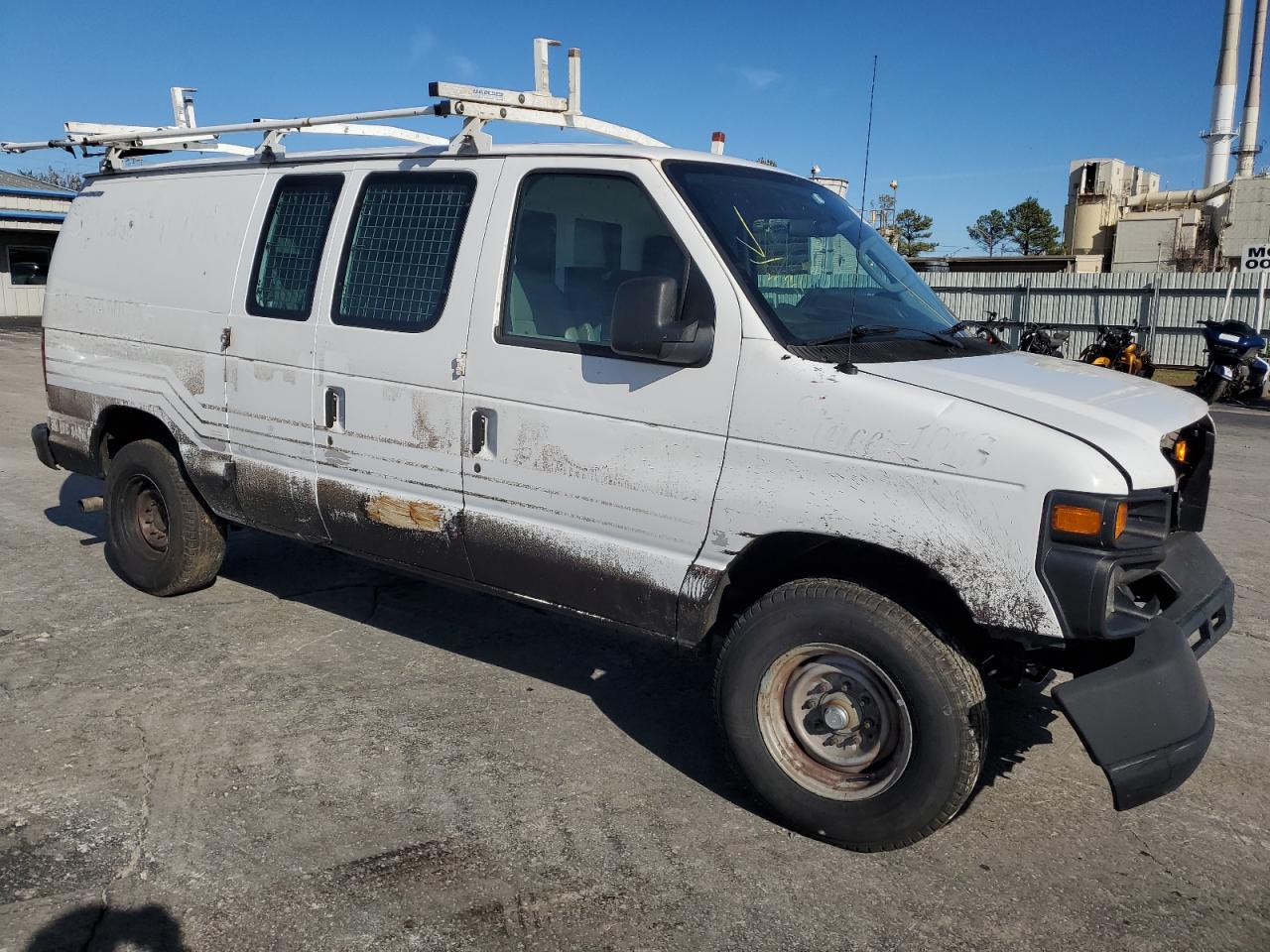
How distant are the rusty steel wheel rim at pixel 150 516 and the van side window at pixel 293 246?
5.10ft

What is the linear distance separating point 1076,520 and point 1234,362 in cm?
1599

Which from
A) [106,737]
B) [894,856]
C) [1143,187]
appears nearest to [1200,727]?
[894,856]

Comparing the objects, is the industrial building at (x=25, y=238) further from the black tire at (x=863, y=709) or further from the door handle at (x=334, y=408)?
the black tire at (x=863, y=709)

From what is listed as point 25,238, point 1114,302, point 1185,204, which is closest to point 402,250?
point 1114,302

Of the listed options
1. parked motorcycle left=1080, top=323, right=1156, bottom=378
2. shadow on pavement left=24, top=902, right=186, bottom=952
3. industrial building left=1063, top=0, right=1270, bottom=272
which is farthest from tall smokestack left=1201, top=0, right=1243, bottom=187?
shadow on pavement left=24, top=902, right=186, bottom=952

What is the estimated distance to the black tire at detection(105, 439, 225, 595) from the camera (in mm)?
5508

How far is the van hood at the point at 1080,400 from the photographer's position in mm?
3059

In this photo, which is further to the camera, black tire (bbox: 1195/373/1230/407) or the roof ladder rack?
black tire (bbox: 1195/373/1230/407)

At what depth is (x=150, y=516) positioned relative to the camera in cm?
586

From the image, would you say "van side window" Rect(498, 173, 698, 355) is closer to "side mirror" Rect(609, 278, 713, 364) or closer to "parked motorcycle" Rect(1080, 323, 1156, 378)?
"side mirror" Rect(609, 278, 713, 364)

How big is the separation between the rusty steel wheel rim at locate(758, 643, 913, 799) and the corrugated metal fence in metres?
20.4

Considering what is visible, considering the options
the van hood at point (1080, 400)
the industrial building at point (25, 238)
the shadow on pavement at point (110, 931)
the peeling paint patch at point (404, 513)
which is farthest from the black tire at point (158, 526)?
the industrial building at point (25, 238)

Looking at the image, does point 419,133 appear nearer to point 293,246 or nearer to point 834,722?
point 293,246

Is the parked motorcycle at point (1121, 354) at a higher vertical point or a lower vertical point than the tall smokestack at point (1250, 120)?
lower
